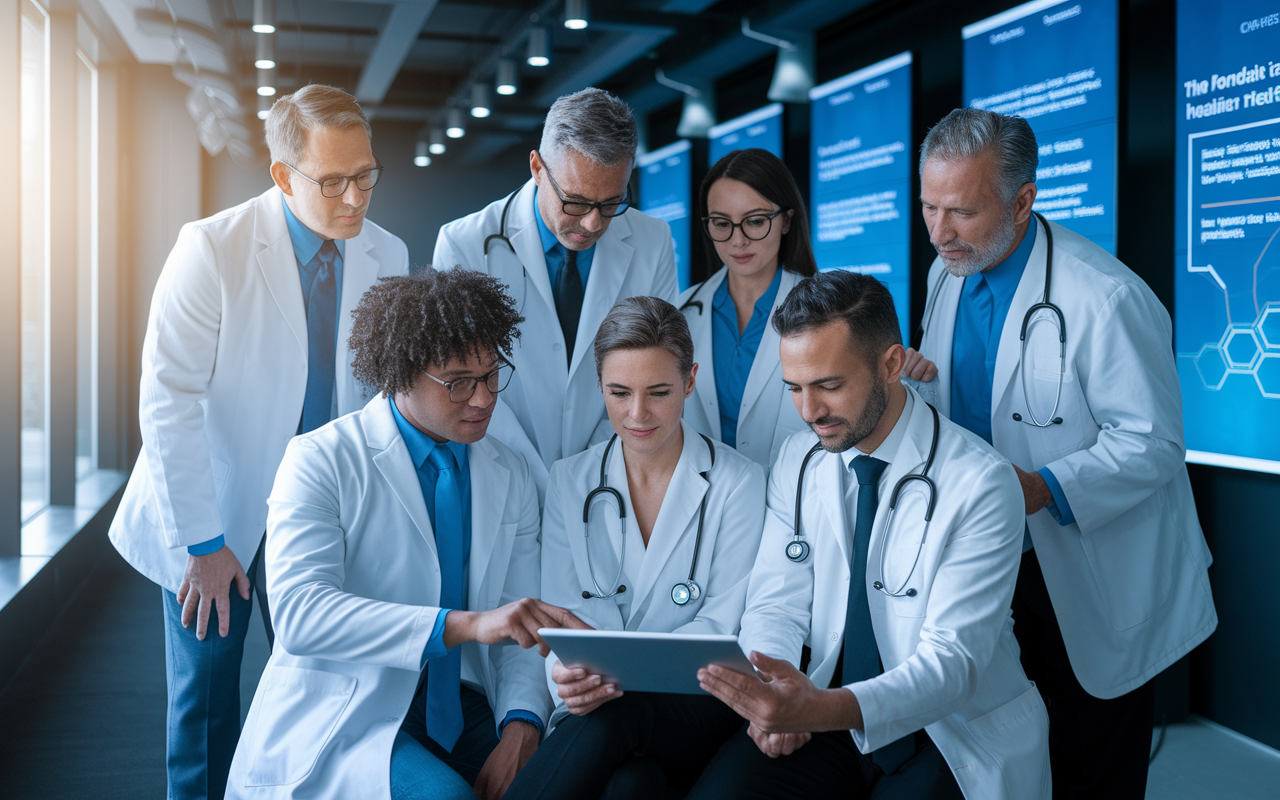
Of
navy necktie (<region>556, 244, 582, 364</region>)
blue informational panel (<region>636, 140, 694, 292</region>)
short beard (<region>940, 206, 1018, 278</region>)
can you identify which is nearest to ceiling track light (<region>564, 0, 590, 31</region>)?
blue informational panel (<region>636, 140, 694, 292</region>)

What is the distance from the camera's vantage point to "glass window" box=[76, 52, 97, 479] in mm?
6492

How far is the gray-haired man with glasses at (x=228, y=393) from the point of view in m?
2.02

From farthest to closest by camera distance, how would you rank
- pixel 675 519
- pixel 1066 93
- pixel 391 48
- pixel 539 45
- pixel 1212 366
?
pixel 391 48
pixel 539 45
pixel 1066 93
pixel 1212 366
pixel 675 519

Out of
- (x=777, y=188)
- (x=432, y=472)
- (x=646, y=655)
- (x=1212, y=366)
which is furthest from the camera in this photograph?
(x=1212, y=366)

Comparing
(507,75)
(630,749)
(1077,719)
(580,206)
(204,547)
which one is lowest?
(1077,719)

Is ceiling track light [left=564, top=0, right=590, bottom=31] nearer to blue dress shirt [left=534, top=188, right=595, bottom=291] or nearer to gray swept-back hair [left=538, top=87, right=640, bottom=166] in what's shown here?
blue dress shirt [left=534, top=188, right=595, bottom=291]

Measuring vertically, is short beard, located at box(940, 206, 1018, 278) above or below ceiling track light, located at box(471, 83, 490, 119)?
below

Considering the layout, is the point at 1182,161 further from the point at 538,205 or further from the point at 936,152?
the point at 538,205

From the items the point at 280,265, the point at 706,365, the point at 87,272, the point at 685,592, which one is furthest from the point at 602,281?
the point at 87,272

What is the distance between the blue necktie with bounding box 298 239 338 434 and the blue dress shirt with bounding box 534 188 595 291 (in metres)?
0.51

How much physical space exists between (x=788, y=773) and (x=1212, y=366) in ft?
7.87

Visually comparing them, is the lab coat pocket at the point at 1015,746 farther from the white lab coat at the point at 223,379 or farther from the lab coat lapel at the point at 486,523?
the white lab coat at the point at 223,379

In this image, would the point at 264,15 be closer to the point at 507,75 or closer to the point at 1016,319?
the point at 507,75

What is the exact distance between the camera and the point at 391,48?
711 centimetres
